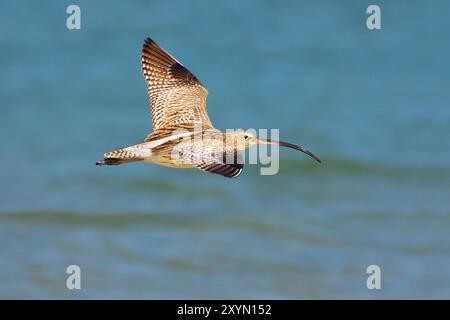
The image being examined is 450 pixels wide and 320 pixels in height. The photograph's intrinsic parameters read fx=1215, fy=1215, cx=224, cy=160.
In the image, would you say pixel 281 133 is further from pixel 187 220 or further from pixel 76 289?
pixel 76 289

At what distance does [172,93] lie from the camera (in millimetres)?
9969

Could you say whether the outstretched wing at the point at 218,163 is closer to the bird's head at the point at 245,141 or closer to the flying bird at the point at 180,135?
the flying bird at the point at 180,135

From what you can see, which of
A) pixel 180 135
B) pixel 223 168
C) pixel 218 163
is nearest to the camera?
pixel 223 168

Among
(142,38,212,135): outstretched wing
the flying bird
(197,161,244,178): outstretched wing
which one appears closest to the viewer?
(197,161,244,178): outstretched wing

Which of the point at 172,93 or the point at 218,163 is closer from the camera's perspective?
the point at 218,163

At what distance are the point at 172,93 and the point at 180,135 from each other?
1.28 m

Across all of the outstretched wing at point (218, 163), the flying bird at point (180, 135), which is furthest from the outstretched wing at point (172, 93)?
the outstretched wing at point (218, 163)

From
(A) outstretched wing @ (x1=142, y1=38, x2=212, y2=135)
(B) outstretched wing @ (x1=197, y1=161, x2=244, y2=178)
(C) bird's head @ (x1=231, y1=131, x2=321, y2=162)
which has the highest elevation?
(A) outstretched wing @ (x1=142, y1=38, x2=212, y2=135)

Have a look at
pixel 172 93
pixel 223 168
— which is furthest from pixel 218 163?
pixel 172 93

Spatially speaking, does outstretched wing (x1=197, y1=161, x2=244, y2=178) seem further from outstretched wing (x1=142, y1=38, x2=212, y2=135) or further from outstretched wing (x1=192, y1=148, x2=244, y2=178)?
outstretched wing (x1=142, y1=38, x2=212, y2=135)

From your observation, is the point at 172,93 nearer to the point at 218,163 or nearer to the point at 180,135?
the point at 180,135

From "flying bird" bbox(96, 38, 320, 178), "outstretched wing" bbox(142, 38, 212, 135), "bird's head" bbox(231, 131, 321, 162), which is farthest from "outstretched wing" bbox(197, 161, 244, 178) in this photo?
"outstretched wing" bbox(142, 38, 212, 135)

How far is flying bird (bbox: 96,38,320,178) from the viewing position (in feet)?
26.6

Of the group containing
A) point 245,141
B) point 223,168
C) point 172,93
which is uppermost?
point 172,93
